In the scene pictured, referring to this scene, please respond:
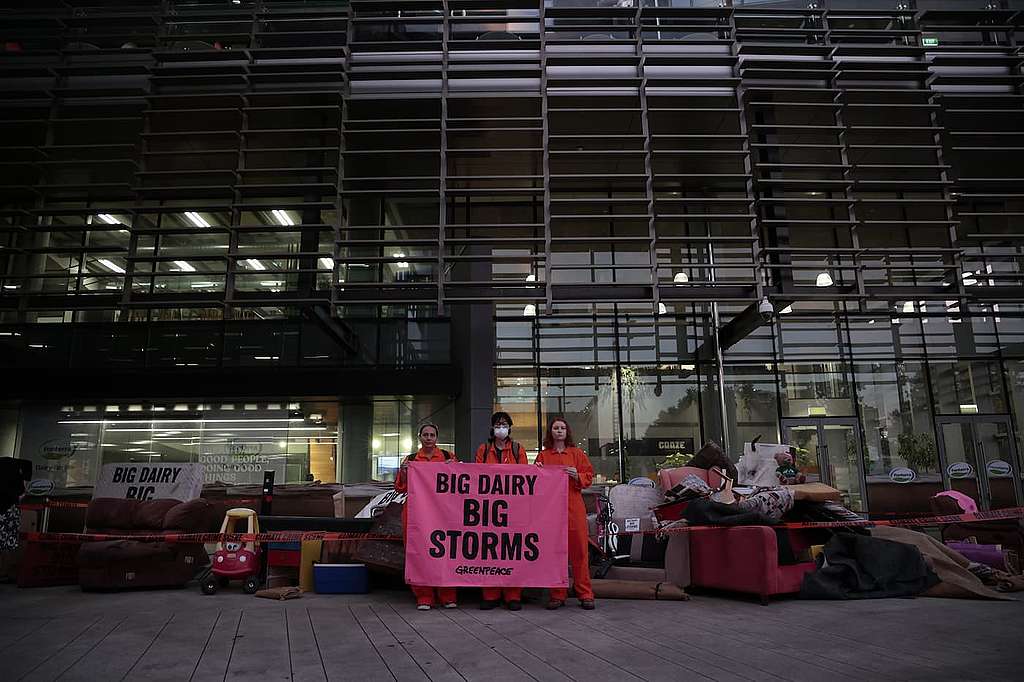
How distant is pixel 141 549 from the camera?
6684mm

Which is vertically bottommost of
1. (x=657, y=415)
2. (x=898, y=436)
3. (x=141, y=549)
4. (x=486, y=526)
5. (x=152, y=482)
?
(x=141, y=549)

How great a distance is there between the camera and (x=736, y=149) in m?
10.3

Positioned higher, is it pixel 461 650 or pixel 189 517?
pixel 189 517

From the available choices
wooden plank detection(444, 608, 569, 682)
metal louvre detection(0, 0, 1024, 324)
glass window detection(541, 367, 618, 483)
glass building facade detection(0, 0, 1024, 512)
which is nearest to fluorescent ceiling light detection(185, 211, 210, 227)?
glass building facade detection(0, 0, 1024, 512)

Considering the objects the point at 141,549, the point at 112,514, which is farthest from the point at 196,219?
the point at 141,549

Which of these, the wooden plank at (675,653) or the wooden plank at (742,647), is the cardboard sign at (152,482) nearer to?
the wooden plank at (675,653)

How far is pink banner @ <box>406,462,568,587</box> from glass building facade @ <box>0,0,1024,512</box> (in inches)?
138

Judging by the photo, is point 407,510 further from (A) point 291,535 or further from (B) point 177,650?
(B) point 177,650

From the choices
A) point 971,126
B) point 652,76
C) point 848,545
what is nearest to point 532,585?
point 848,545

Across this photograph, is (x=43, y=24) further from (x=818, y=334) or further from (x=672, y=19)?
(x=818, y=334)

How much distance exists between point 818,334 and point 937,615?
980 cm

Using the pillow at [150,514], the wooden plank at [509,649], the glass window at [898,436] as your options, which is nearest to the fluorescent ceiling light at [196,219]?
the pillow at [150,514]

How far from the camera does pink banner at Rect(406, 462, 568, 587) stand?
5676mm

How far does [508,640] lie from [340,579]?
9.30 feet
